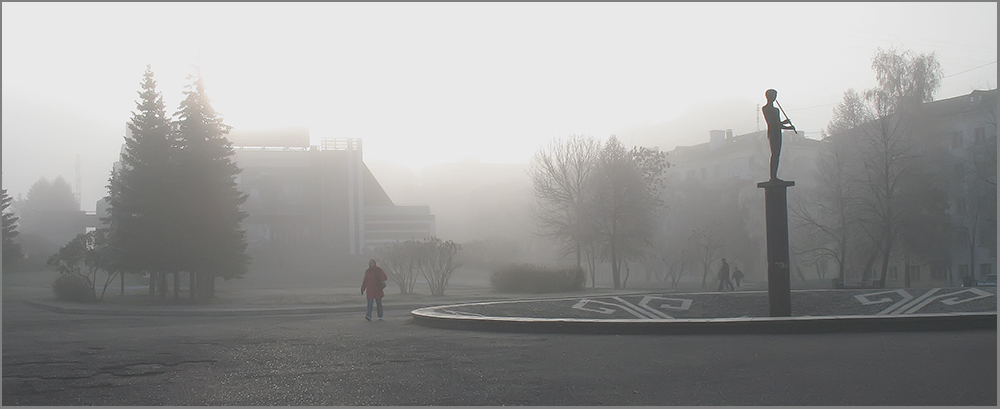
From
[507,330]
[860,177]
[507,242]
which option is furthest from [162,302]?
[507,242]

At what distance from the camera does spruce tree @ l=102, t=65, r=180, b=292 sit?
30.2 m

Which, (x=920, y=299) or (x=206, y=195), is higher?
(x=206, y=195)

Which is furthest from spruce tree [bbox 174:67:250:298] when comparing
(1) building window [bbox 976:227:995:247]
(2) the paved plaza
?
(1) building window [bbox 976:227:995:247]

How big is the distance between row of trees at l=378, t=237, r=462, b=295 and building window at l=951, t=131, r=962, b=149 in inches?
1370

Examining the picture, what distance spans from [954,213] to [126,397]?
51.6m

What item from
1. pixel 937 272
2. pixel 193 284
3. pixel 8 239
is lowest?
pixel 937 272

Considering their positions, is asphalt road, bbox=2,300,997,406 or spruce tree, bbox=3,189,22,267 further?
spruce tree, bbox=3,189,22,267

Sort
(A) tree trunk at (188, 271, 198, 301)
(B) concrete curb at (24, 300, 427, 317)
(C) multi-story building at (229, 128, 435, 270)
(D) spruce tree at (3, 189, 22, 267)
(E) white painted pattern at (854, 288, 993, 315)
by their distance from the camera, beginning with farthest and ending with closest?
(C) multi-story building at (229, 128, 435, 270), (A) tree trunk at (188, 271, 198, 301), (D) spruce tree at (3, 189, 22, 267), (B) concrete curb at (24, 300, 427, 317), (E) white painted pattern at (854, 288, 993, 315)

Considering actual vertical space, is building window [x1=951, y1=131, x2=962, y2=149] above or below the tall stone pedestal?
above

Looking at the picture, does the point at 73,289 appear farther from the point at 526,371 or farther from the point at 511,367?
the point at 526,371

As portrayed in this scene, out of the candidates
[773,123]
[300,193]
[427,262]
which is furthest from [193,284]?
[300,193]

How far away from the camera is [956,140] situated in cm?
4681

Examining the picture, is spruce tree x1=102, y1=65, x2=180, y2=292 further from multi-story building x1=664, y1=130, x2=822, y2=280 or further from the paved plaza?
multi-story building x1=664, y1=130, x2=822, y2=280

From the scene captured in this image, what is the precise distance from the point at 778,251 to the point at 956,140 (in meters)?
43.0
